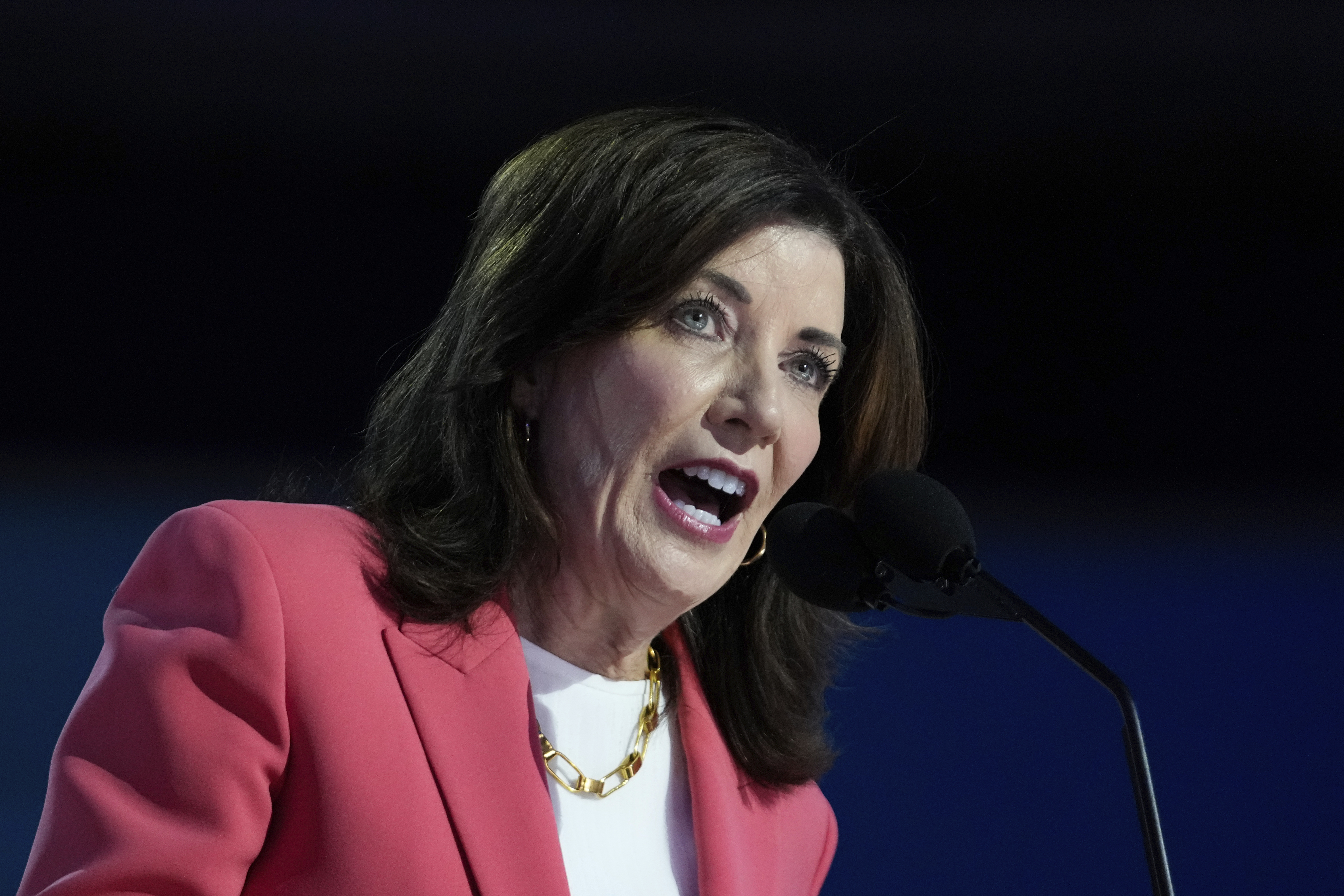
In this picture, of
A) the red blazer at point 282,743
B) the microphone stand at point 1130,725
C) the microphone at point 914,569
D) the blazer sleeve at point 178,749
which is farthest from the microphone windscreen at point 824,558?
the blazer sleeve at point 178,749

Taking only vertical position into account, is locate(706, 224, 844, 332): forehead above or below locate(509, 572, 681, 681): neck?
above

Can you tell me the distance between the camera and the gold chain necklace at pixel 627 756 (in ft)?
4.71

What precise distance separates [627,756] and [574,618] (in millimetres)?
174

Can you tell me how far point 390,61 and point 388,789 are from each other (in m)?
1.40

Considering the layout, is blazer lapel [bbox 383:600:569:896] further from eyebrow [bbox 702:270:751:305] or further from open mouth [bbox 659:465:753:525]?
eyebrow [bbox 702:270:751:305]

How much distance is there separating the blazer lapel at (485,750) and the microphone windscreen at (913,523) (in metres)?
0.44

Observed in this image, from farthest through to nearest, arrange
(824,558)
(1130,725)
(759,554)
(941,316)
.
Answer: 1. (941,316)
2. (759,554)
3. (824,558)
4. (1130,725)

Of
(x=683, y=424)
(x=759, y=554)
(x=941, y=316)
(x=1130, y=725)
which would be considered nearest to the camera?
(x=1130, y=725)

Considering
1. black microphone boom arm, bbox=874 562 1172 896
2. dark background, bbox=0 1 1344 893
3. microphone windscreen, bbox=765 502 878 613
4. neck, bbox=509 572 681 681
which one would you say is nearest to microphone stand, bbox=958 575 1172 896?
black microphone boom arm, bbox=874 562 1172 896

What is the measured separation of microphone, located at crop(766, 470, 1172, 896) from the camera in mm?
946

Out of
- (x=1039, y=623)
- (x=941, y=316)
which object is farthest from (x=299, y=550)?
(x=941, y=316)

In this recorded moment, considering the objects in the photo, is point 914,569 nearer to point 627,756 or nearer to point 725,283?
point 725,283

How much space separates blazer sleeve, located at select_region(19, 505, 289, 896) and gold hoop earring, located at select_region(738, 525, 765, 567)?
0.60 meters

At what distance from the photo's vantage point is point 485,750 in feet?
4.25
